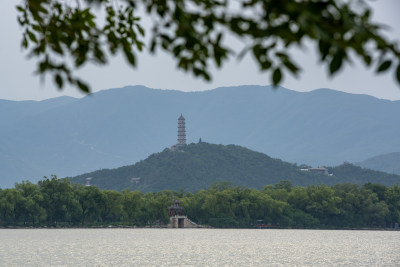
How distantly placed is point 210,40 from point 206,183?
175 m

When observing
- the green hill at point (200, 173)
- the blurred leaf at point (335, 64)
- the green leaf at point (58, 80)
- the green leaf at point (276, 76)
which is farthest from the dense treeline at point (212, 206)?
the blurred leaf at point (335, 64)

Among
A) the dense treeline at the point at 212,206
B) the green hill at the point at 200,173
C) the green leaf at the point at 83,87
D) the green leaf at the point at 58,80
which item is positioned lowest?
the green leaf at the point at 83,87

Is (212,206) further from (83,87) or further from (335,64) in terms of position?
(335,64)

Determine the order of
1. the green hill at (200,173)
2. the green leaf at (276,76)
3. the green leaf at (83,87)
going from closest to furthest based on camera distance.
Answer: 1. the green leaf at (276,76)
2. the green leaf at (83,87)
3. the green hill at (200,173)

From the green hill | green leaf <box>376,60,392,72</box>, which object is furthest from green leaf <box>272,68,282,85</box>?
the green hill

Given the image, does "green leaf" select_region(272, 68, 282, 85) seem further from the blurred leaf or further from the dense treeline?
the dense treeline

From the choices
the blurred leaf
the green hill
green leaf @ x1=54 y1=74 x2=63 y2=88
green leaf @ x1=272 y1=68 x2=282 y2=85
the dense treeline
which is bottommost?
the blurred leaf

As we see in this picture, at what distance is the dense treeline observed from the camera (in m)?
96.4

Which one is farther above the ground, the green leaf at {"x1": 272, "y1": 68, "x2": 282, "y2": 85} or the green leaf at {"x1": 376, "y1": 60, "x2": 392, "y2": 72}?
the green leaf at {"x1": 272, "y1": 68, "x2": 282, "y2": 85}

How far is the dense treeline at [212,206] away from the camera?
9644cm

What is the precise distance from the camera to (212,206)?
107 meters

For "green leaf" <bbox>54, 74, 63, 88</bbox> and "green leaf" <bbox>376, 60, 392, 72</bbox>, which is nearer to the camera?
"green leaf" <bbox>376, 60, 392, 72</bbox>

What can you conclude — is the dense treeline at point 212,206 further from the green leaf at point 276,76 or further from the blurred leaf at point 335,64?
the blurred leaf at point 335,64

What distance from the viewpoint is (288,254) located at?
5803 cm
